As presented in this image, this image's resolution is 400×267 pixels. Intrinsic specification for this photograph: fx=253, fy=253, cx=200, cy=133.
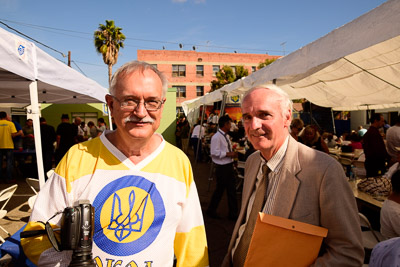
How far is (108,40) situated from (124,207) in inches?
1006

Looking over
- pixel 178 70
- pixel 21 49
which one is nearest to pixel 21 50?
pixel 21 49

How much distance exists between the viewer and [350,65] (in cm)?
466

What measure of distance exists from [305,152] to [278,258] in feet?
1.78

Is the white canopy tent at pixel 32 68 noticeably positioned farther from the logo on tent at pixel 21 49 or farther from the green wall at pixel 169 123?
the green wall at pixel 169 123

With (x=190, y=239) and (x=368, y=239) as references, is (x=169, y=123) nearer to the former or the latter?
(x=368, y=239)

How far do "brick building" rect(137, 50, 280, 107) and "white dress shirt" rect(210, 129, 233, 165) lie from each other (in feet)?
99.9

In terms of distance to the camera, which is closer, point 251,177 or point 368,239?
point 251,177

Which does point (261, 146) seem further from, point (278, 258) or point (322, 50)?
point (322, 50)

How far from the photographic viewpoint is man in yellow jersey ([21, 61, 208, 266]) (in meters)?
1.17

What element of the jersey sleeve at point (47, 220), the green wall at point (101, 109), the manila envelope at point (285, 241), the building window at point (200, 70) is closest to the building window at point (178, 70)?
the building window at point (200, 70)

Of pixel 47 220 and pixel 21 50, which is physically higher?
pixel 21 50

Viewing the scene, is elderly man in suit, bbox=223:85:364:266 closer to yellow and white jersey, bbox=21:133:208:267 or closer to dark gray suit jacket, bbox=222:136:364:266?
dark gray suit jacket, bbox=222:136:364:266

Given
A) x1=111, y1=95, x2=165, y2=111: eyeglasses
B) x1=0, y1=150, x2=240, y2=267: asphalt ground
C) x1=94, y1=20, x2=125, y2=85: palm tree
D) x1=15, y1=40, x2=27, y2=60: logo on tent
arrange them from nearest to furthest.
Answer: x1=111, y1=95, x2=165, y2=111: eyeglasses, x1=15, y1=40, x2=27, y2=60: logo on tent, x1=0, y1=150, x2=240, y2=267: asphalt ground, x1=94, y1=20, x2=125, y2=85: palm tree

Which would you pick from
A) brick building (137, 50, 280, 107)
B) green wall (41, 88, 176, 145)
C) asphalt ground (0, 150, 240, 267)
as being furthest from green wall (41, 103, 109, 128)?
brick building (137, 50, 280, 107)
